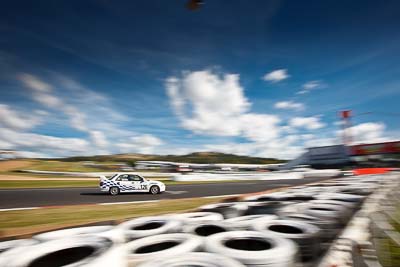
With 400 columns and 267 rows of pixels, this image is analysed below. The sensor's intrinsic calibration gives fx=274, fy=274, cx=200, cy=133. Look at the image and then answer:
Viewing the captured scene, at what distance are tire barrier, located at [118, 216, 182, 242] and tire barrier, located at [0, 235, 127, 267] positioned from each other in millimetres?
598

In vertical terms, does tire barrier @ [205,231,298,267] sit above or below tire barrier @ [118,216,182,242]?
below

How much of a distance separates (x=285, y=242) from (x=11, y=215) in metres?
7.22

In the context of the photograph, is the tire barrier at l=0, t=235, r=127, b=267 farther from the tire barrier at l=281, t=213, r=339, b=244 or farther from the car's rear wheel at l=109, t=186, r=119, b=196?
the car's rear wheel at l=109, t=186, r=119, b=196

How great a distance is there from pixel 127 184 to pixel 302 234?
476 inches

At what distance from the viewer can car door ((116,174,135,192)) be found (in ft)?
46.0

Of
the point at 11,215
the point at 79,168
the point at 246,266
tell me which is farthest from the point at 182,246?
the point at 79,168

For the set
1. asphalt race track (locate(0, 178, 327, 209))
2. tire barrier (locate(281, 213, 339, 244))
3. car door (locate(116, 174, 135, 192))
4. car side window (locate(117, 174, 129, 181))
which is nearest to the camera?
tire barrier (locate(281, 213, 339, 244))

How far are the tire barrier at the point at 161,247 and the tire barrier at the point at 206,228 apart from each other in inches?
21.9

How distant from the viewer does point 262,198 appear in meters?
7.07

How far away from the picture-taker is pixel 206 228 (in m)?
4.00

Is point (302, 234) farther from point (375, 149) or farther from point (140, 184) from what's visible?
point (375, 149)

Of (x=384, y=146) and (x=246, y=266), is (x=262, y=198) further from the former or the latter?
(x=384, y=146)

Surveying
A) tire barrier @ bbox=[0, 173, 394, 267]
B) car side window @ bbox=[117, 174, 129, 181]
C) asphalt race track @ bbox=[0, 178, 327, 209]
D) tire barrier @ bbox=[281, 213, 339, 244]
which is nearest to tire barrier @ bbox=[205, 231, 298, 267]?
tire barrier @ bbox=[0, 173, 394, 267]

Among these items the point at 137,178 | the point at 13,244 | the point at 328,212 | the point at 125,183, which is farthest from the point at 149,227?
the point at 137,178
